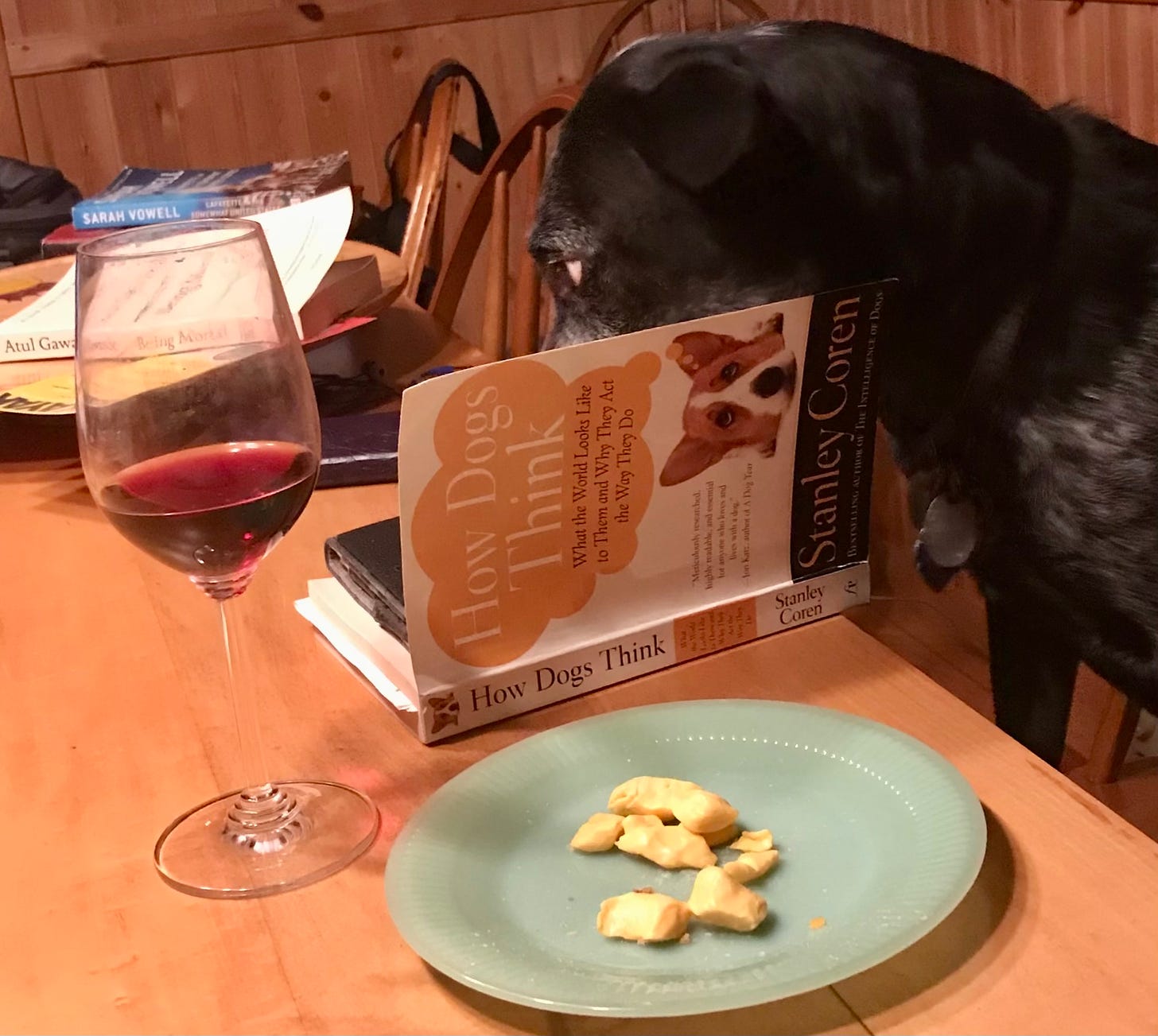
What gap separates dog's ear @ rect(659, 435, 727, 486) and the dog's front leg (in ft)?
1.16

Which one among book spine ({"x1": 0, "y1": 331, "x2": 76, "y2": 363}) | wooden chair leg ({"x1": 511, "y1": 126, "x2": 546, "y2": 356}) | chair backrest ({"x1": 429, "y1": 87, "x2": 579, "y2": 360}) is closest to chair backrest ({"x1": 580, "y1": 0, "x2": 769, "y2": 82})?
chair backrest ({"x1": 429, "y1": 87, "x2": 579, "y2": 360})

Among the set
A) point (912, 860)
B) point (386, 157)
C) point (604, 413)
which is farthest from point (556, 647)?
point (386, 157)

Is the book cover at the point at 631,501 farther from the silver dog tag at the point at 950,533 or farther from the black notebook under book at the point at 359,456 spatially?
the black notebook under book at the point at 359,456

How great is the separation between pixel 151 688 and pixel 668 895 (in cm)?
35

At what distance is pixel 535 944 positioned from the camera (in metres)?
0.49

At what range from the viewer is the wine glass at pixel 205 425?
531mm

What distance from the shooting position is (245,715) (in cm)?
60

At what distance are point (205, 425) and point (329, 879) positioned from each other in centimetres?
20

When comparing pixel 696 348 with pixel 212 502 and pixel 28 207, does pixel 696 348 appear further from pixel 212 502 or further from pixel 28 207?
pixel 28 207

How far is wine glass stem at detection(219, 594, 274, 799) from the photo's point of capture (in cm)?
59

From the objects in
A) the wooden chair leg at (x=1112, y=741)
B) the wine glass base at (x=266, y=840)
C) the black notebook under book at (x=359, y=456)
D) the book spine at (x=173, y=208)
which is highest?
the wine glass base at (x=266, y=840)

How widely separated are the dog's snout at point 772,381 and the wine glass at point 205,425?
24 cm

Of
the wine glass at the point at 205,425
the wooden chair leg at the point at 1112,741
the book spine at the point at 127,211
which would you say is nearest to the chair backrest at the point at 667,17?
the book spine at the point at 127,211

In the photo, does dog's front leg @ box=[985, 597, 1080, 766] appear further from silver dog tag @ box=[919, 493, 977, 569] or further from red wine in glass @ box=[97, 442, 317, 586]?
red wine in glass @ box=[97, 442, 317, 586]
